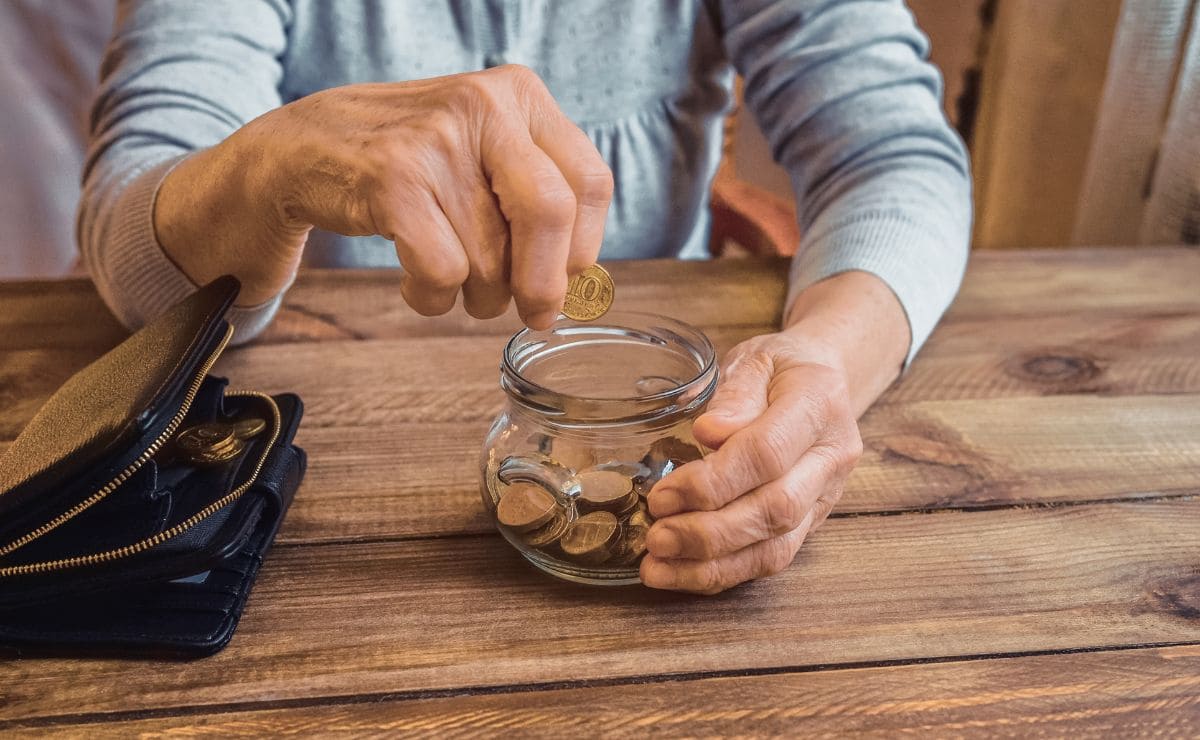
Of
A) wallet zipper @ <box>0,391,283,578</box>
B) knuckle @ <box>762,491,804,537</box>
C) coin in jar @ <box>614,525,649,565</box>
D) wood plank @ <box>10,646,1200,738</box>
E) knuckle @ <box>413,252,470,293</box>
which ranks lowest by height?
wood plank @ <box>10,646,1200,738</box>

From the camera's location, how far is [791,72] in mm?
1218

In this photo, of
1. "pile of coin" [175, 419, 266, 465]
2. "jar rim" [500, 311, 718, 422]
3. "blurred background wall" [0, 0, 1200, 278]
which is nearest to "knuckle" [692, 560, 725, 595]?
"jar rim" [500, 311, 718, 422]

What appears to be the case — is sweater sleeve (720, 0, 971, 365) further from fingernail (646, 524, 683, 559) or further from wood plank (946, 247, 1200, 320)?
fingernail (646, 524, 683, 559)

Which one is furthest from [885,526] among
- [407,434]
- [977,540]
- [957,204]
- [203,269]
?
[203,269]

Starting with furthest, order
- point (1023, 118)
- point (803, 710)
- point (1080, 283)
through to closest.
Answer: point (1023, 118)
point (1080, 283)
point (803, 710)

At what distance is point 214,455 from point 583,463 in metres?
0.26

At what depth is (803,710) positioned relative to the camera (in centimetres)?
56

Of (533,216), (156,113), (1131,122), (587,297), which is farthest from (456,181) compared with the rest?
(1131,122)

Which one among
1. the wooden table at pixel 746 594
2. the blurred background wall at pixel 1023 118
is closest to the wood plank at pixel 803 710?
the wooden table at pixel 746 594

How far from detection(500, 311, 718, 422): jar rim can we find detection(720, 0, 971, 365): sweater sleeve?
0.36 m

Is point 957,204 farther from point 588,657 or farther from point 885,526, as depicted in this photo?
point 588,657

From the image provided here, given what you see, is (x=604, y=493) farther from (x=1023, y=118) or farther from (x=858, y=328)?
(x=1023, y=118)

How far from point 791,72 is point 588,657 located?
0.87 metres

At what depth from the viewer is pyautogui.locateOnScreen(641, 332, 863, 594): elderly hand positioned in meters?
0.61
